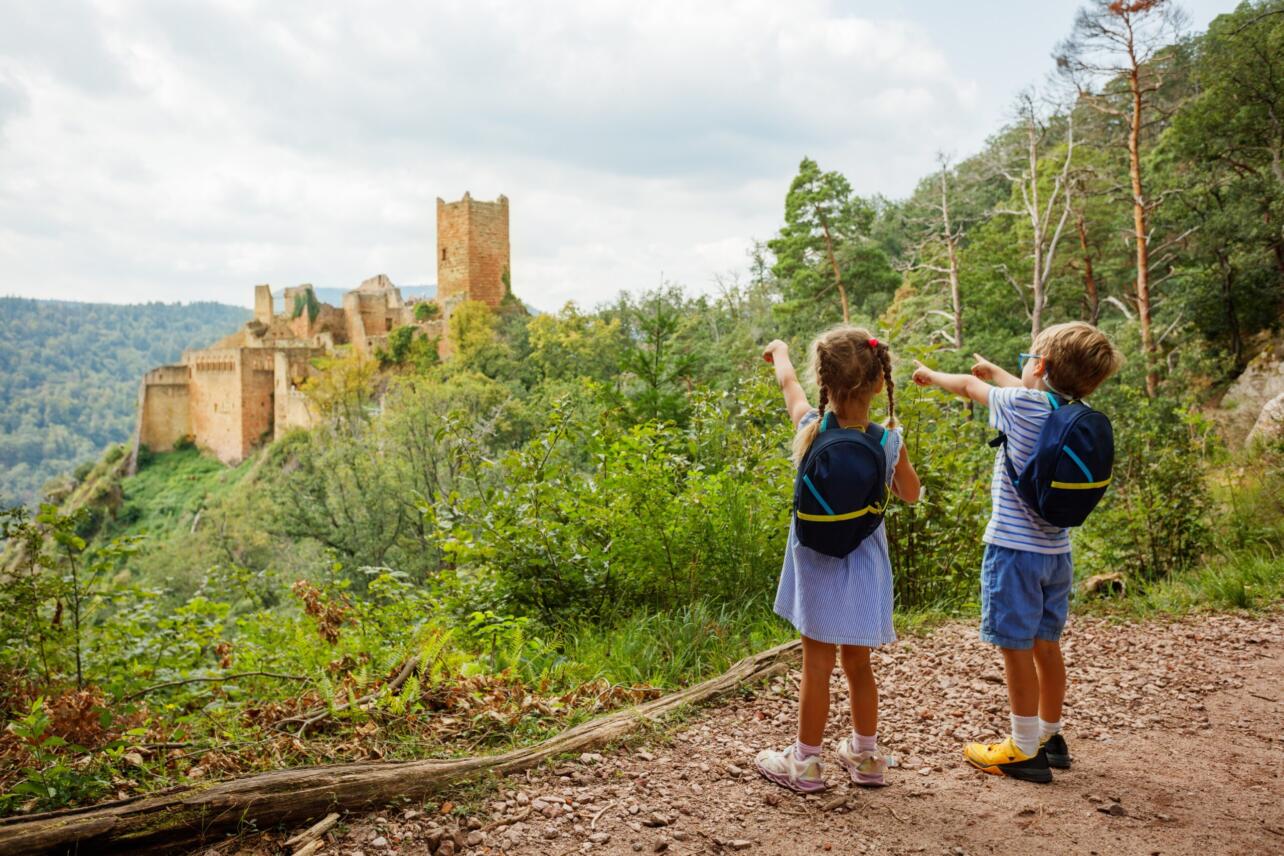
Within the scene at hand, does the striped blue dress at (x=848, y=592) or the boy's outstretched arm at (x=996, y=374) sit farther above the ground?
the boy's outstretched arm at (x=996, y=374)

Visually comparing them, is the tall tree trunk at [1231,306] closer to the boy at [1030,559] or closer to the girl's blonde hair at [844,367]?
the boy at [1030,559]

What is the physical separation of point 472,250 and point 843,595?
1842 inches

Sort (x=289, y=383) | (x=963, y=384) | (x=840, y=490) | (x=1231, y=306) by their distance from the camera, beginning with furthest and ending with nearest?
1. (x=289, y=383)
2. (x=1231, y=306)
3. (x=963, y=384)
4. (x=840, y=490)

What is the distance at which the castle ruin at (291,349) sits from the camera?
4566 cm

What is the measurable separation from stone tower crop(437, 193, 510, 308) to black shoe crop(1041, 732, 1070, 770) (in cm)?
4533

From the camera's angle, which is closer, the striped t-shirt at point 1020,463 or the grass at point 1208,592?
the striped t-shirt at point 1020,463

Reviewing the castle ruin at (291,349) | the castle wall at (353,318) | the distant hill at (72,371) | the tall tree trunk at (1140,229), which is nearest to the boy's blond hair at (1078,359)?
the tall tree trunk at (1140,229)

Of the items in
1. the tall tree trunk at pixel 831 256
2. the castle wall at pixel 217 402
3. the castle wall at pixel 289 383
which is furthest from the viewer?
the castle wall at pixel 217 402

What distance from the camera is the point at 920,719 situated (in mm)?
3393

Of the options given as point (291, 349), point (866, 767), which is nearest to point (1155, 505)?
point (866, 767)

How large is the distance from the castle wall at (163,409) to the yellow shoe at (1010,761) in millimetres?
56538

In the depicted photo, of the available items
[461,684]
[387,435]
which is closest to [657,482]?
[461,684]

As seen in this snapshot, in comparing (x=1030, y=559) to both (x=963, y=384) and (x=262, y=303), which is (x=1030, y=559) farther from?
(x=262, y=303)

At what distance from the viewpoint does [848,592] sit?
99.7 inches
